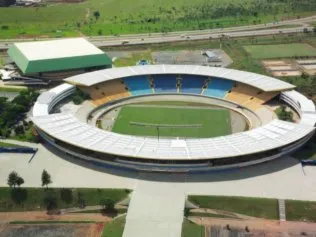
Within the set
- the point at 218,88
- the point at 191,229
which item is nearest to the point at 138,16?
the point at 218,88

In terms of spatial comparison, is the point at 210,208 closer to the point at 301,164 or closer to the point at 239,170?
the point at 239,170

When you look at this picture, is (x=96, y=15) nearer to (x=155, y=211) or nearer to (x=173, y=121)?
(x=173, y=121)

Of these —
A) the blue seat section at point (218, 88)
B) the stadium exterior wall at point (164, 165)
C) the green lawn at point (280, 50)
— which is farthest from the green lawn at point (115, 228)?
the green lawn at point (280, 50)

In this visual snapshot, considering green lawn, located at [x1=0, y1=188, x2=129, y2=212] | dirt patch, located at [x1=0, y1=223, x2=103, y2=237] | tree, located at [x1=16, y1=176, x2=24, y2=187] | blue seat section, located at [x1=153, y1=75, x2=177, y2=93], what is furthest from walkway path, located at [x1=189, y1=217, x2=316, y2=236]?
blue seat section, located at [x1=153, y1=75, x2=177, y2=93]

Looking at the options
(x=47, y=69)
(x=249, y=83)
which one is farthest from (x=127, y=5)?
(x=249, y=83)

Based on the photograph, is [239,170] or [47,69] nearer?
[239,170]

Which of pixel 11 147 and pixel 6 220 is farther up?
pixel 11 147
